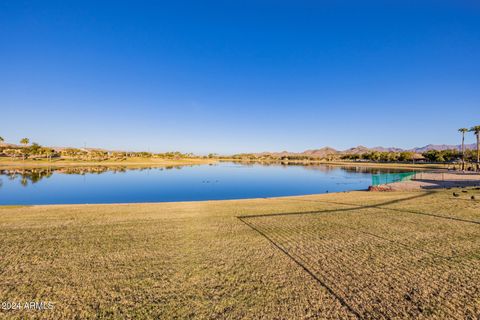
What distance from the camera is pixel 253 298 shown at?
4156mm

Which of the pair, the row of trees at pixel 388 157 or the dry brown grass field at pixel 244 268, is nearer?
the dry brown grass field at pixel 244 268

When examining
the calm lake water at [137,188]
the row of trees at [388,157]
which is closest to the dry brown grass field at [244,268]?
the calm lake water at [137,188]

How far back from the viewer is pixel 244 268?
5.33 meters

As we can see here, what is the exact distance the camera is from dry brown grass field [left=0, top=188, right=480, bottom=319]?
3.92m

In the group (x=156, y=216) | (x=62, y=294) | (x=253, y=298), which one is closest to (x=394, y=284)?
(x=253, y=298)

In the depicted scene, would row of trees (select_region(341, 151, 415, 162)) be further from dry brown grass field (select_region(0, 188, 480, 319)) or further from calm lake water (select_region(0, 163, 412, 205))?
dry brown grass field (select_region(0, 188, 480, 319))

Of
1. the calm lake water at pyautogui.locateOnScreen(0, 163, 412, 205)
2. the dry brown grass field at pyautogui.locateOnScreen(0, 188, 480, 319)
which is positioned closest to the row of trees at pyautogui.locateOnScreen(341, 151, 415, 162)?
the calm lake water at pyautogui.locateOnScreen(0, 163, 412, 205)

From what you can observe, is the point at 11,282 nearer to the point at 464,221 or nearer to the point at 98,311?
the point at 98,311

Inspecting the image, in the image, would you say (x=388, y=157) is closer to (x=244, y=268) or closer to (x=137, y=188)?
(x=137, y=188)

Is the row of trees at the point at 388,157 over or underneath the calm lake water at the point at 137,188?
over

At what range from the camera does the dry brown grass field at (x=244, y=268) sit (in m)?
3.92

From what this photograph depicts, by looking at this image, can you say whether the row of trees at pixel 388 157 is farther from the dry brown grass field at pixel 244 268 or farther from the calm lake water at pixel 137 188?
the dry brown grass field at pixel 244 268

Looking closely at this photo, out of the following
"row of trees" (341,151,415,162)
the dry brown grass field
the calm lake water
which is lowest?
the calm lake water

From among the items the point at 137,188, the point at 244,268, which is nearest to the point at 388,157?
the point at 137,188
